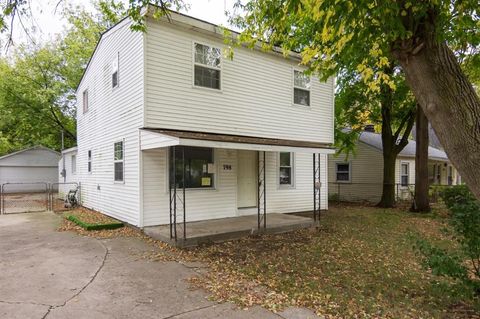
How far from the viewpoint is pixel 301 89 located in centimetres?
1233

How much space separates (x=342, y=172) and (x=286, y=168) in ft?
32.8

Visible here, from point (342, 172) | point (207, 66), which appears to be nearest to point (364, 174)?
point (342, 172)

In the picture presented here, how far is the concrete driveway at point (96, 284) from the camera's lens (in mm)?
4199

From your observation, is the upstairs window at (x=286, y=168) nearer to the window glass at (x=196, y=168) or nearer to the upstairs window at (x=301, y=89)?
the upstairs window at (x=301, y=89)

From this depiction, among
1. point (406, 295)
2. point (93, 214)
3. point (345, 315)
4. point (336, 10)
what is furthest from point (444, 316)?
point (93, 214)

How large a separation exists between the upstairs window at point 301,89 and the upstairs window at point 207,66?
337 centimetres

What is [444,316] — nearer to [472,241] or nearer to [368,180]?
[472,241]

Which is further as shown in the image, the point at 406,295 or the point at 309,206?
the point at 309,206

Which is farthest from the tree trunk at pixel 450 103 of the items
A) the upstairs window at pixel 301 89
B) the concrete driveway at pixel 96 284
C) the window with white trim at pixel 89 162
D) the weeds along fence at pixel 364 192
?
the weeds along fence at pixel 364 192

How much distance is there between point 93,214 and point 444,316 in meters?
10.5

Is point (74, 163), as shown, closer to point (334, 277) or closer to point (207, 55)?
point (207, 55)

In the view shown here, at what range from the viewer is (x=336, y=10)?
167 inches

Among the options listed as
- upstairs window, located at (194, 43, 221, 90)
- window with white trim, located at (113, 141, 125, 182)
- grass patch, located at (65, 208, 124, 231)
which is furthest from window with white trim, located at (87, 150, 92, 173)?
upstairs window, located at (194, 43, 221, 90)

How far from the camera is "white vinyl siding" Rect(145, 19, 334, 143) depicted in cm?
888
